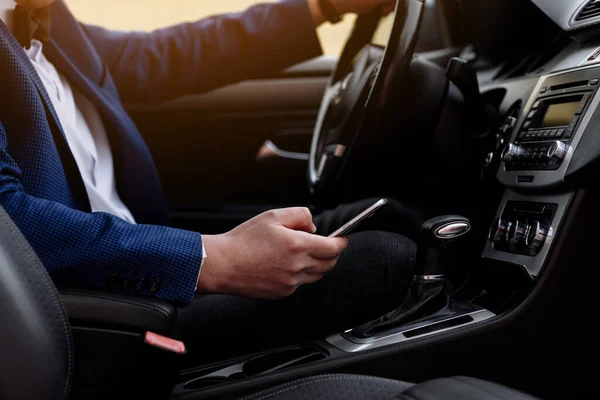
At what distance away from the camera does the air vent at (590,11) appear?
2.97 ft

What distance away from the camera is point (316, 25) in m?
1.43

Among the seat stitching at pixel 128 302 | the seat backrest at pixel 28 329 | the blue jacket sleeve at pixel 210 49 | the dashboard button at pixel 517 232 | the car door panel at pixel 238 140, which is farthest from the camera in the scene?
the car door panel at pixel 238 140

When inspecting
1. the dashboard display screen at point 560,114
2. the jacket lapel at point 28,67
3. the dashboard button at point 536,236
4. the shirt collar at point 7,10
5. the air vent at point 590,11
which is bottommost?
the dashboard button at point 536,236

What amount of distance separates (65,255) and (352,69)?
0.78 meters

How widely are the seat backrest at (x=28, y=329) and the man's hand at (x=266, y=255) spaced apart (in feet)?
0.62

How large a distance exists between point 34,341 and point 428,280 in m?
0.49

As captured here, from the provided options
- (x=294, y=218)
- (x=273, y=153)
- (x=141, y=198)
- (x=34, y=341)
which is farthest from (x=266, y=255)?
(x=273, y=153)

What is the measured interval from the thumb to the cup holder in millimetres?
187

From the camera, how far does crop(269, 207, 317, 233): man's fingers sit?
2.54 feet

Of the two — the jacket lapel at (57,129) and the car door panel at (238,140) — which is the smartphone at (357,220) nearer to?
the jacket lapel at (57,129)

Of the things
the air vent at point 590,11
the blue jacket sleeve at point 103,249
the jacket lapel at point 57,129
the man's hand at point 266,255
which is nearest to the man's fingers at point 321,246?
the man's hand at point 266,255

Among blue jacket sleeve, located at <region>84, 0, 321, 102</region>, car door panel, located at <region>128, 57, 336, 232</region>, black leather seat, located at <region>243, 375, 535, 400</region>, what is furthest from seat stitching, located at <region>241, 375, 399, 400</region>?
car door panel, located at <region>128, 57, 336, 232</region>

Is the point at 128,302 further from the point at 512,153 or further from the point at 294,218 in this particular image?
the point at 512,153

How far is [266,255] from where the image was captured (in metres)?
0.76
